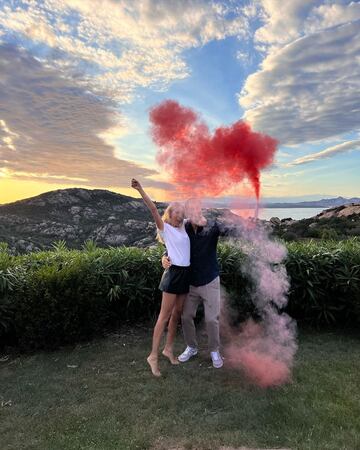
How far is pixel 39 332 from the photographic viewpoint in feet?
17.9

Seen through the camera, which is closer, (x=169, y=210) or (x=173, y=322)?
(x=169, y=210)

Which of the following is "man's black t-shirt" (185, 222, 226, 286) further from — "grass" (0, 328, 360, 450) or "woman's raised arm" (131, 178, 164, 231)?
"grass" (0, 328, 360, 450)

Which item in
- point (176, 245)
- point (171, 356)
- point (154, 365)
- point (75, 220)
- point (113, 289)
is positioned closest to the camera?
point (176, 245)

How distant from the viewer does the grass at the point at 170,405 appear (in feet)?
11.1

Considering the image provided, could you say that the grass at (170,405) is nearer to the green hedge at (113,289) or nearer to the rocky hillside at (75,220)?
the green hedge at (113,289)

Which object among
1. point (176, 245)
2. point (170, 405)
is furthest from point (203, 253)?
point (170, 405)

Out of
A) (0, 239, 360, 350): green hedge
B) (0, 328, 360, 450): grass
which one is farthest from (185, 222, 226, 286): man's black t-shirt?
(0, 239, 360, 350): green hedge

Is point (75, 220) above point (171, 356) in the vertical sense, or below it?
above

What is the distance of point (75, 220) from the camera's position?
13.4 meters

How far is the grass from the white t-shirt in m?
1.26

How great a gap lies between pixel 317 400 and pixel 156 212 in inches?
96.4

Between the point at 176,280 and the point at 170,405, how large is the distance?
1.27 metres

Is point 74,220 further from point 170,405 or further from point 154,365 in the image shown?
point 170,405

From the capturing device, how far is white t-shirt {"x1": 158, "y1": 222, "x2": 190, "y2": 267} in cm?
453
